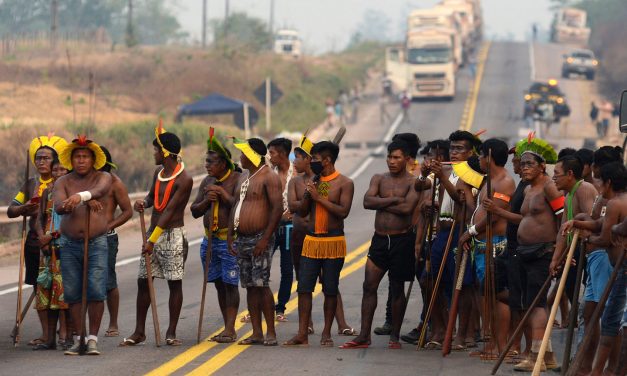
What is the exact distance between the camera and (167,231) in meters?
12.9

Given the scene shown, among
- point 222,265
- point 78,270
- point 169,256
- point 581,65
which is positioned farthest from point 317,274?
point 581,65

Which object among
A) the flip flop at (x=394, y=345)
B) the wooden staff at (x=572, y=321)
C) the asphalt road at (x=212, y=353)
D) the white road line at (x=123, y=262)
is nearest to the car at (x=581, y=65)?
the asphalt road at (x=212, y=353)

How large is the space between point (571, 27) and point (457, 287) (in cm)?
8925

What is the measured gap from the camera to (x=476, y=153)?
13.4 m

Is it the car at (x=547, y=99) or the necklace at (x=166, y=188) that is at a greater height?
the car at (x=547, y=99)

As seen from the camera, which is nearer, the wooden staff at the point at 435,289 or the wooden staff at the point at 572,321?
the wooden staff at the point at 572,321

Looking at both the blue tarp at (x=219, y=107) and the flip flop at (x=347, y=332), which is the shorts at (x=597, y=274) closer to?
the flip flop at (x=347, y=332)

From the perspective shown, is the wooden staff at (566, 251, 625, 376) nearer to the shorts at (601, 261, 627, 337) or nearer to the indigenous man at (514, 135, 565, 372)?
the shorts at (601, 261, 627, 337)

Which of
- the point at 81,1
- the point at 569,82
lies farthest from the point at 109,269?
the point at 81,1

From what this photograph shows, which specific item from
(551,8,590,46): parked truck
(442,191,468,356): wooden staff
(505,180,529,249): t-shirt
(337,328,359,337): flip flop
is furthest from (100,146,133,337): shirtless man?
(551,8,590,46): parked truck

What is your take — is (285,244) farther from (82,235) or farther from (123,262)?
(123,262)

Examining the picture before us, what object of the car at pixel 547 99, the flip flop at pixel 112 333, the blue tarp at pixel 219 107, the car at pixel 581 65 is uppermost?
the car at pixel 581 65

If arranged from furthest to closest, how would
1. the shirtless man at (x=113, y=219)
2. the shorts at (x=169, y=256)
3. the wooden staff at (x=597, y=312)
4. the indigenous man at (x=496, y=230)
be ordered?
the shorts at (x=169, y=256) < the shirtless man at (x=113, y=219) < the indigenous man at (x=496, y=230) < the wooden staff at (x=597, y=312)

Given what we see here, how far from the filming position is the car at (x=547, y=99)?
184 feet
